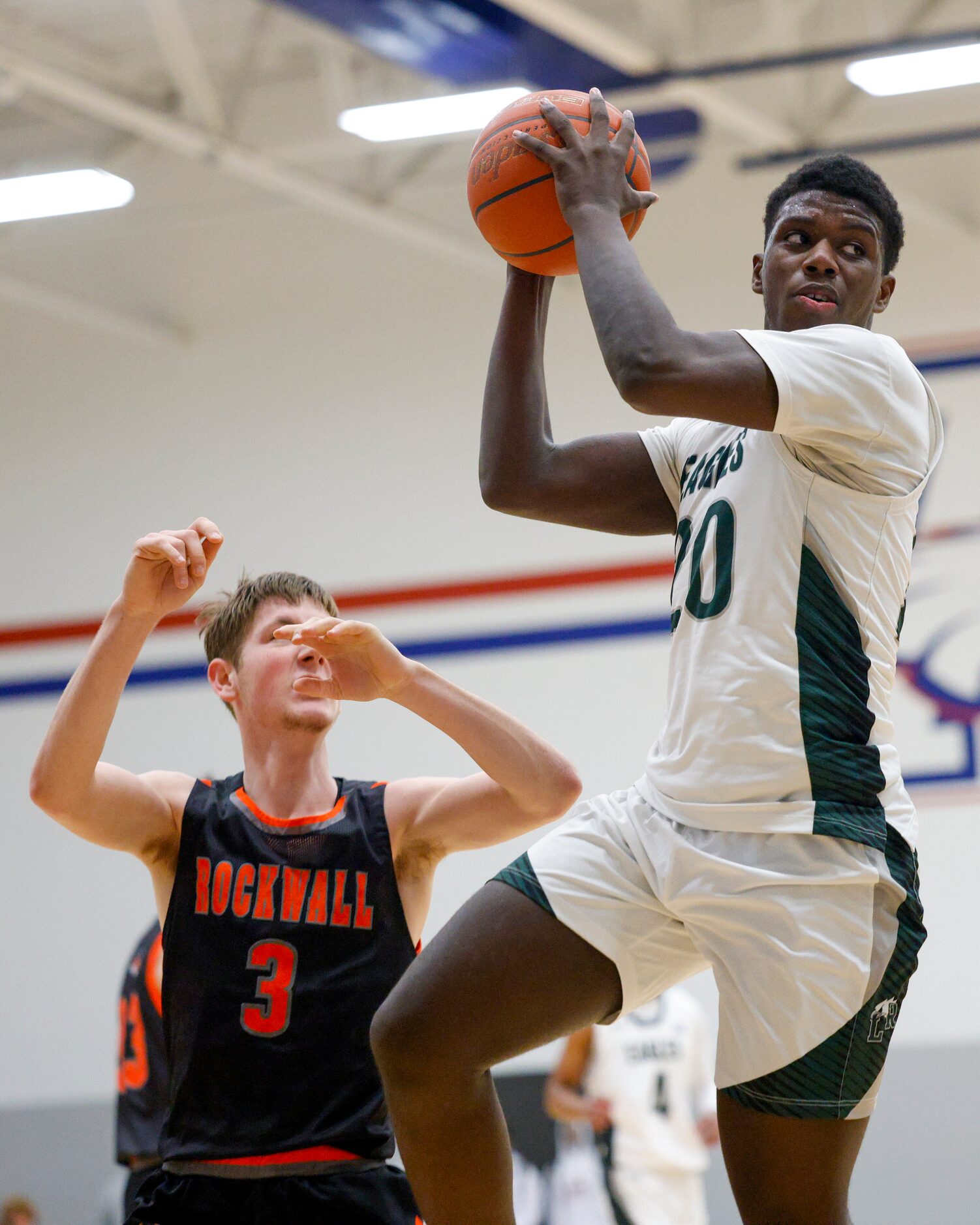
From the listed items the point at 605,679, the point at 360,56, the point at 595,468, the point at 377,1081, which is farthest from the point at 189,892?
the point at 360,56

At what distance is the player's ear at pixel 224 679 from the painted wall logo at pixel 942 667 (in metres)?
6.41

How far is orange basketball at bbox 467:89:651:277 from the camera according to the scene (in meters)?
3.01

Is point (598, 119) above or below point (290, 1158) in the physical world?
above

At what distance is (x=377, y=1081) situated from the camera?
3.30 metres

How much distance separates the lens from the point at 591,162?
2896 mm

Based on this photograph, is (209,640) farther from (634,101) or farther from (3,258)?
(3,258)

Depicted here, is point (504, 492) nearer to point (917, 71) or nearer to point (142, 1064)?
point (142, 1064)

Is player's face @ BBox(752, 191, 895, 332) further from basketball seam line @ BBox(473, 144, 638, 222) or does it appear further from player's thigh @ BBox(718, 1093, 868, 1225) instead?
player's thigh @ BBox(718, 1093, 868, 1225)

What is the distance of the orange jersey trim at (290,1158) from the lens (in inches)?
126

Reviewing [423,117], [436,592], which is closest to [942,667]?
[436,592]

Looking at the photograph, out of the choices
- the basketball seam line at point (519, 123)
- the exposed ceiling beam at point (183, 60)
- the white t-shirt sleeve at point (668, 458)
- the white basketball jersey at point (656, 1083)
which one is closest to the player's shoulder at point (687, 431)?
the white t-shirt sleeve at point (668, 458)

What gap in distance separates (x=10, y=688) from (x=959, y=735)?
663 cm

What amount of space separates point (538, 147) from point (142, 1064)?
140 inches

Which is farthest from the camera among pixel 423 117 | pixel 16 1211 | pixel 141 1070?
pixel 16 1211
